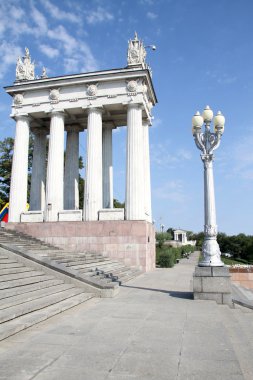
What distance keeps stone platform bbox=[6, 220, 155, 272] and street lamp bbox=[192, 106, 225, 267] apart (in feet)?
32.1

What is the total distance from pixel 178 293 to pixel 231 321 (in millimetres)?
4675

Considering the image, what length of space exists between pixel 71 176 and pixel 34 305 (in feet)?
65.2

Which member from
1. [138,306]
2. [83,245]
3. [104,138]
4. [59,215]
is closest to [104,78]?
[104,138]

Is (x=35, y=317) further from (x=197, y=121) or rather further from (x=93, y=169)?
(x=93, y=169)

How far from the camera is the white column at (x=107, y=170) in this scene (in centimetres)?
2794

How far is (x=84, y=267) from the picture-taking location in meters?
16.5

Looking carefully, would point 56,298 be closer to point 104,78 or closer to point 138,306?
point 138,306

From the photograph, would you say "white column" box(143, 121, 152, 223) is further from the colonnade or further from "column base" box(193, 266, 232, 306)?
"column base" box(193, 266, 232, 306)

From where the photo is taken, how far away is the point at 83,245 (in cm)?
2284

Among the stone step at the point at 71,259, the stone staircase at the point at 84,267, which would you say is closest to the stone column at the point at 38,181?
the stone staircase at the point at 84,267

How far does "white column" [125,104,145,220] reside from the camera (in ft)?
74.7

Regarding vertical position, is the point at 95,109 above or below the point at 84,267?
above

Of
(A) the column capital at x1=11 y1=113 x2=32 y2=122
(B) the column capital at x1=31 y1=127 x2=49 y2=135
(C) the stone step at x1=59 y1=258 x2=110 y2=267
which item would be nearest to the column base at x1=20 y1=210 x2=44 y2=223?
(C) the stone step at x1=59 y1=258 x2=110 y2=267

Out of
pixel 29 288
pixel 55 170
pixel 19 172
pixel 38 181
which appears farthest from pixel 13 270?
pixel 38 181
